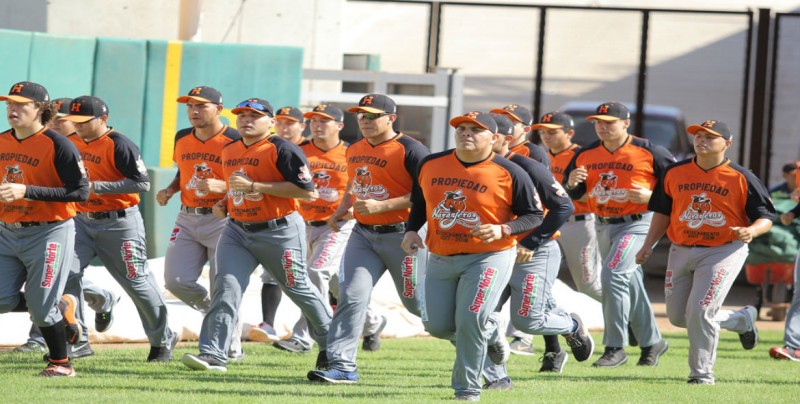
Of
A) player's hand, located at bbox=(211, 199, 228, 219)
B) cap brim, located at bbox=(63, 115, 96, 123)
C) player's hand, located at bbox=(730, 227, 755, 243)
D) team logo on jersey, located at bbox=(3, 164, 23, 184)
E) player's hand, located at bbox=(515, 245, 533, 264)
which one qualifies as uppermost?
cap brim, located at bbox=(63, 115, 96, 123)

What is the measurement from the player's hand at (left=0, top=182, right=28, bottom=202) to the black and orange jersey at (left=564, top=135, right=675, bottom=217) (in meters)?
4.76

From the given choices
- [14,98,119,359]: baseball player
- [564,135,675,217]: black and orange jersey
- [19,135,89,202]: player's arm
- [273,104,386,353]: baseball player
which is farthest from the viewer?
[273,104,386,353]: baseball player

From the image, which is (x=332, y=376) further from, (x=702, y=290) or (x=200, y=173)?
(x=702, y=290)

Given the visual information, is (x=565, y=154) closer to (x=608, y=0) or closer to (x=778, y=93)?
(x=778, y=93)

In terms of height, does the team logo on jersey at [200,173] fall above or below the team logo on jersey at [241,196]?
above

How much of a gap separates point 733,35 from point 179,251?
18.1 m

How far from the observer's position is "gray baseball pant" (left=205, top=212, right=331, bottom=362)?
943 centimetres

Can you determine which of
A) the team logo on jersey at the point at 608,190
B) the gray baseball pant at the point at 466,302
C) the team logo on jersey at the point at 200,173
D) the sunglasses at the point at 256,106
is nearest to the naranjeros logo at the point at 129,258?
the team logo on jersey at the point at 200,173

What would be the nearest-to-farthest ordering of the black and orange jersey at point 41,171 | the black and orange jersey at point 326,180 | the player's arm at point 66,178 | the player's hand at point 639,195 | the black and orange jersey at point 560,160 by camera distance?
the player's arm at point 66,178, the black and orange jersey at point 41,171, the player's hand at point 639,195, the black and orange jersey at point 326,180, the black and orange jersey at point 560,160

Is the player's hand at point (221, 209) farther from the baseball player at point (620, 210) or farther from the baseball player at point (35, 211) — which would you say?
the baseball player at point (620, 210)

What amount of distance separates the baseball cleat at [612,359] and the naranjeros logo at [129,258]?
3946 mm

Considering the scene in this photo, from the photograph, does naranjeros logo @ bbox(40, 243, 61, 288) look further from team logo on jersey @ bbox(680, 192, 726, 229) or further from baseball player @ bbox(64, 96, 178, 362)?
team logo on jersey @ bbox(680, 192, 726, 229)

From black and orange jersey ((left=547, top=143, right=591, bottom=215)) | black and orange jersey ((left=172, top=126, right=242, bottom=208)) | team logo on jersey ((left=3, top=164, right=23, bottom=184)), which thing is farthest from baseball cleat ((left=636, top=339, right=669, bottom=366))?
team logo on jersey ((left=3, top=164, right=23, bottom=184))

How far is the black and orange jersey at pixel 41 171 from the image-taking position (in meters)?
8.80
